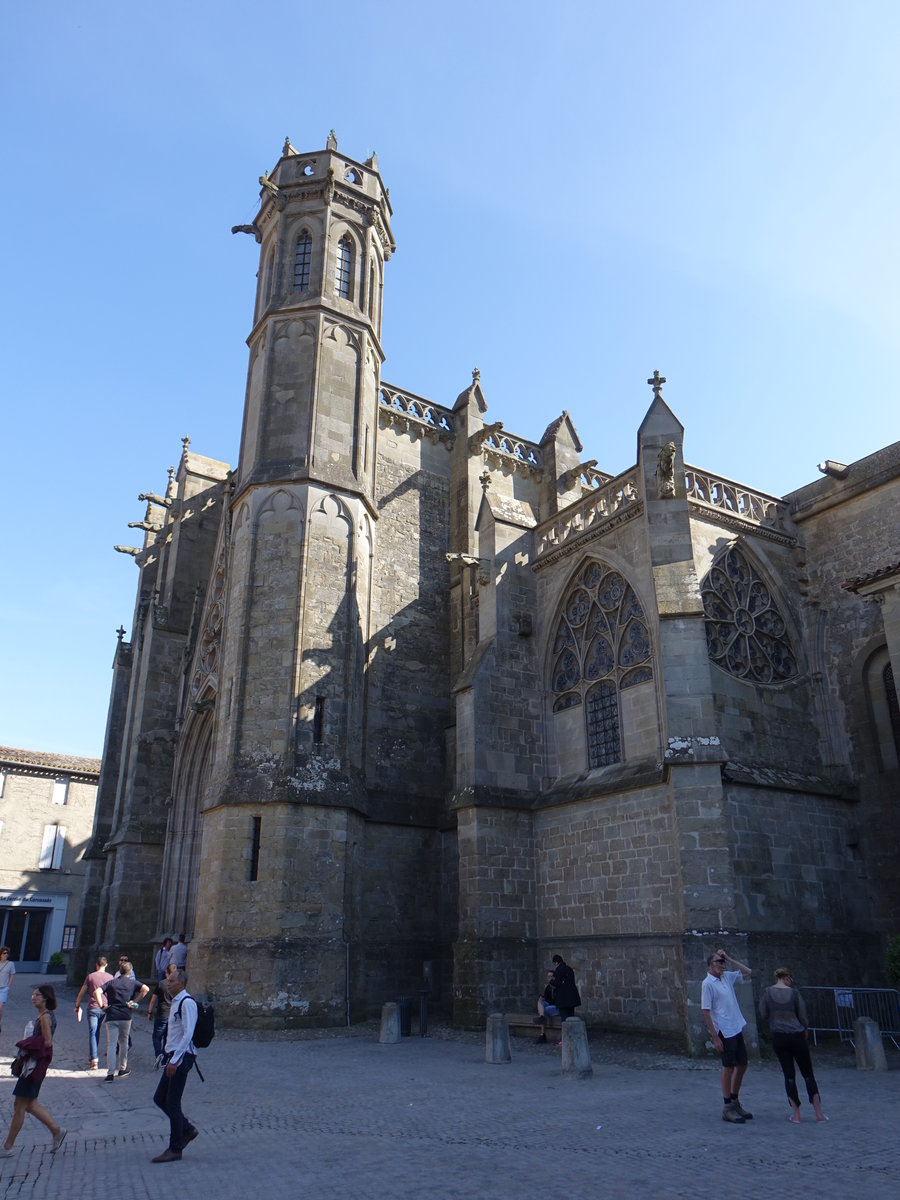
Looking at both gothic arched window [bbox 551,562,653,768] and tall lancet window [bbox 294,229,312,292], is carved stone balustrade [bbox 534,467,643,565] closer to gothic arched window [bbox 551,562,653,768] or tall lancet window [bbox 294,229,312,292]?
gothic arched window [bbox 551,562,653,768]

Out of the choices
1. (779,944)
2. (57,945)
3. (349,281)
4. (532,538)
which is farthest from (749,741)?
(57,945)

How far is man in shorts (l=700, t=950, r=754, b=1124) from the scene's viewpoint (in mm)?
7887

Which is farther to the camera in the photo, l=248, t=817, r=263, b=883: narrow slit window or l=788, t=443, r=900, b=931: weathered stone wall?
l=248, t=817, r=263, b=883: narrow slit window

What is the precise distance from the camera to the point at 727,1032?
26.4 feet

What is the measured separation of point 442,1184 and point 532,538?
14435 millimetres

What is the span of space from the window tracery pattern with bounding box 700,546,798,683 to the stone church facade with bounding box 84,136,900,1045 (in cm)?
6

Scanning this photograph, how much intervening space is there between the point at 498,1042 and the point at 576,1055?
5.35ft

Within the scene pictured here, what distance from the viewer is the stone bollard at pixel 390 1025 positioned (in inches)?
547

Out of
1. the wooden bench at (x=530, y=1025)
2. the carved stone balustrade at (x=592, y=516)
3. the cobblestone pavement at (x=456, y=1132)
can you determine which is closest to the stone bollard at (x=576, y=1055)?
the cobblestone pavement at (x=456, y=1132)

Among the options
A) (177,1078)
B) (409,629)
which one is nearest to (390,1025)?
(177,1078)

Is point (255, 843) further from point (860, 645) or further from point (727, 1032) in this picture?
point (860, 645)

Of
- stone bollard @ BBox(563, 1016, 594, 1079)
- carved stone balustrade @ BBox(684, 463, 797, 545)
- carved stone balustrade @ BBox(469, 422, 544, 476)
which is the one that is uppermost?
carved stone balustrade @ BBox(469, 422, 544, 476)

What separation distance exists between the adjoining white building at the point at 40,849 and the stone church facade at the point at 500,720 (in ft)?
71.9

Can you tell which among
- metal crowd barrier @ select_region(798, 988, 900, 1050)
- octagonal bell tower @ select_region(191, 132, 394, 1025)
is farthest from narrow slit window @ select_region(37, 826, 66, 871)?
metal crowd barrier @ select_region(798, 988, 900, 1050)
